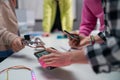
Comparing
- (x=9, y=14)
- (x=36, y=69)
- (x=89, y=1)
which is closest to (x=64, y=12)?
(x=89, y=1)

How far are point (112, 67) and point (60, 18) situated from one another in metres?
1.39

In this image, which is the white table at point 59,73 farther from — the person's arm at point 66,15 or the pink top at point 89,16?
the person's arm at point 66,15

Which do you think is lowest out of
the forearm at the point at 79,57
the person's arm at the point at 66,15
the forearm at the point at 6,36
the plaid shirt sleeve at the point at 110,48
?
the person's arm at the point at 66,15

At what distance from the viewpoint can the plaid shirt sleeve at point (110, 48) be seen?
0.43 meters

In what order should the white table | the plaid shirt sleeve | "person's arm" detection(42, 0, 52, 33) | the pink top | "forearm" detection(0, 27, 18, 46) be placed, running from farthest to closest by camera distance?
"person's arm" detection(42, 0, 52, 33) → the pink top → "forearm" detection(0, 27, 18, 46) → the white table → the plaid shirt sleeve

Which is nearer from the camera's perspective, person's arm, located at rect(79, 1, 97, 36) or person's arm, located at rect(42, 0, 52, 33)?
person's arm, located at rect(79, 1, 97, 36)

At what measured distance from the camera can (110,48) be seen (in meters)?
0.45

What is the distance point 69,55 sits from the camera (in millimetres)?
578

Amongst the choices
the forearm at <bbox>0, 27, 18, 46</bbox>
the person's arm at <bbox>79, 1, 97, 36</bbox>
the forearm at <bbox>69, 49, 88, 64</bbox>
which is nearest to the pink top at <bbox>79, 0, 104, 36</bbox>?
the person's arm at <bbox>79, 1, 97, 36</bbox>

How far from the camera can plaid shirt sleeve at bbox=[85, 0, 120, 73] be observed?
43 cm

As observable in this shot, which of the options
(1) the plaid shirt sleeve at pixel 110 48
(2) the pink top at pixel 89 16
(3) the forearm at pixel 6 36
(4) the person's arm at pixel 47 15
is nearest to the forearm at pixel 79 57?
(1) the plaid shirt sleeve at pixel 110 48

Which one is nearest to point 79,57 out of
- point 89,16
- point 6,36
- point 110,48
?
point 110,48

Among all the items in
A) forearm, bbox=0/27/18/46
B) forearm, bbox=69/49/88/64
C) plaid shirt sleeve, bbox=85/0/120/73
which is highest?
plaid shirt sleeve, bbox=85/0/120/73

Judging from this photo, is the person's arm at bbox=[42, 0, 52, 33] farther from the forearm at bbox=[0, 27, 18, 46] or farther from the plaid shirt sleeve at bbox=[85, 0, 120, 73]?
the plaid shirt sleeve at bbox=[85, 0, 120, 73]
